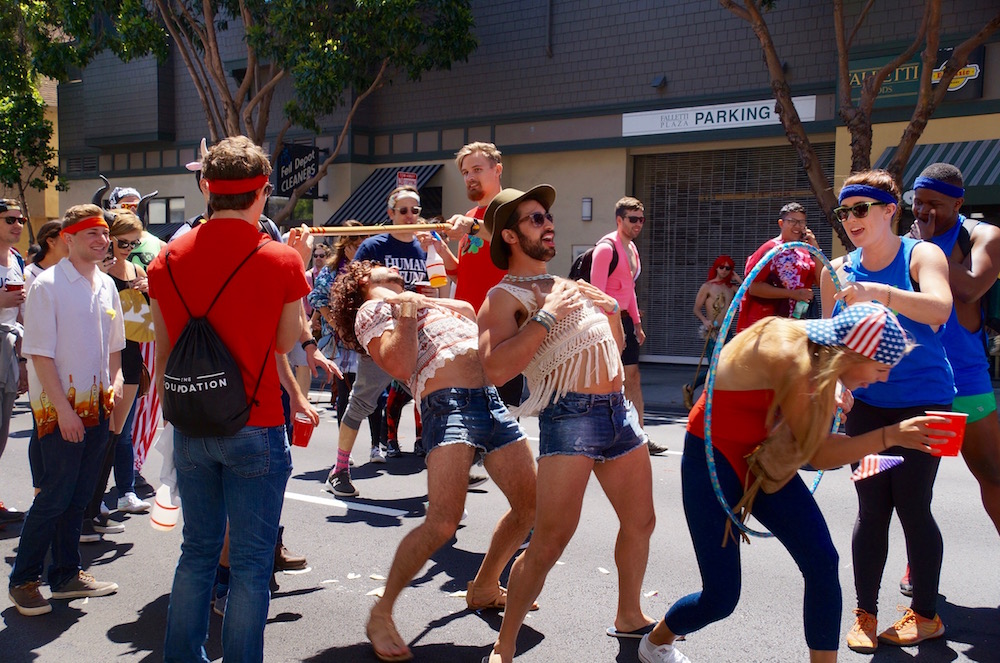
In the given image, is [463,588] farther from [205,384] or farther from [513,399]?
[205,384]

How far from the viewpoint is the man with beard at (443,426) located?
383cm

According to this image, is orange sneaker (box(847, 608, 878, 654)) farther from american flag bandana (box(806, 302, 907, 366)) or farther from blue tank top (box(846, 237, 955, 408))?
american flag bandana (box(806, 302, 907, 366))

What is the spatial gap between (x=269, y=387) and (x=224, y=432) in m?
0.22

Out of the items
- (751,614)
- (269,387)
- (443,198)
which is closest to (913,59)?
(443,198)

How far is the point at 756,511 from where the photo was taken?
3201 millimetres

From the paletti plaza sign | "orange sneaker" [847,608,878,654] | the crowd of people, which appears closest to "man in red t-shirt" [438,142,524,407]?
the crowd of people

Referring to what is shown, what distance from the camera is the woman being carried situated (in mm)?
2902

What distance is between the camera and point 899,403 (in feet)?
12.6

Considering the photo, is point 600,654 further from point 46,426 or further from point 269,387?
point 46,426

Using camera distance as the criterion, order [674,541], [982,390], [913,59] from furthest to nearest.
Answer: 1. [913,59]
2. [674,541]
3. [982,390]

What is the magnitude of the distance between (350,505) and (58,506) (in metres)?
2.46

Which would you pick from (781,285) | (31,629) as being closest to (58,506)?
(31,629)

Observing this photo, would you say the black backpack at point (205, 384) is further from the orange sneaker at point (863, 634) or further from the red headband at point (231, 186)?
the orange sneaker at point (863, 634)

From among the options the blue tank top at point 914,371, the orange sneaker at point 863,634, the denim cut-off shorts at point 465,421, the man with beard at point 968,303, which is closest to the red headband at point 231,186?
the denim cut-off shorts at point 465,421
